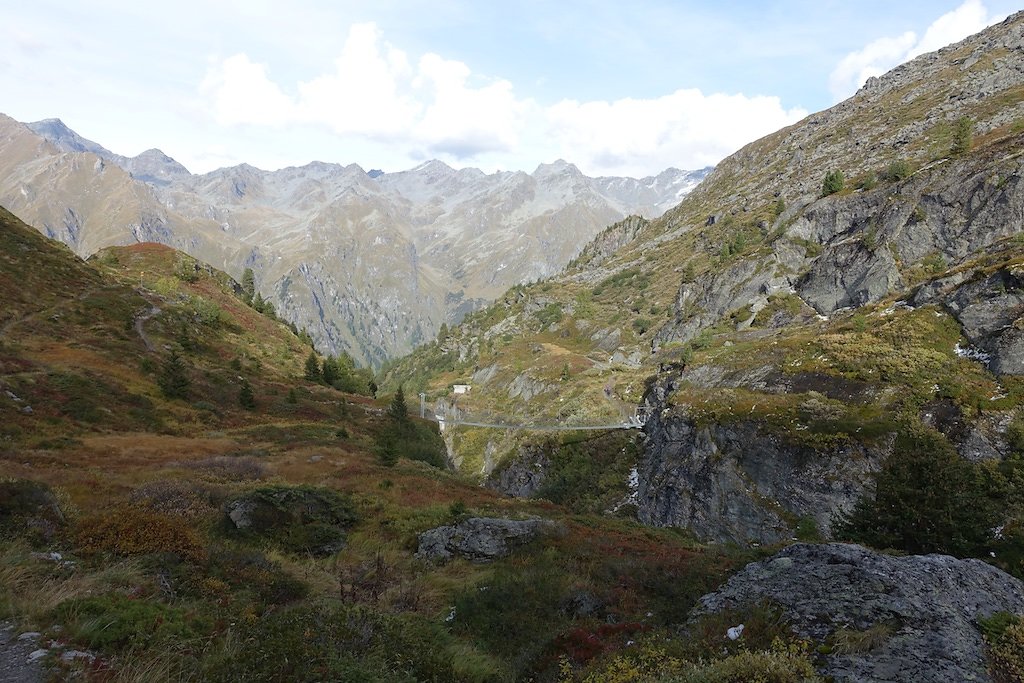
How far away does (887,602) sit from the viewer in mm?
8031

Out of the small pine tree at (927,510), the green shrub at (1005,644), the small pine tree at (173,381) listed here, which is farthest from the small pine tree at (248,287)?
the green shrub at (1005,644)

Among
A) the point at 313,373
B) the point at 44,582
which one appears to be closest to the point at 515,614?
the point at 44,582

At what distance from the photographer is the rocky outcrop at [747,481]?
89.0 feet

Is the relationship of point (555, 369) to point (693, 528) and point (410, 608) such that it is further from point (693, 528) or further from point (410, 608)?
point (410, 608)

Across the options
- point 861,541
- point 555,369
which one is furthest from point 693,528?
point 555,369

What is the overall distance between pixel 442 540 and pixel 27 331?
54429 mm

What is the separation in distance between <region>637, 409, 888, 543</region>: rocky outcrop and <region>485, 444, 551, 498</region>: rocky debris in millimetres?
19233

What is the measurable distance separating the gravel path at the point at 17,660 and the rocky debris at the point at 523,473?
169 ft

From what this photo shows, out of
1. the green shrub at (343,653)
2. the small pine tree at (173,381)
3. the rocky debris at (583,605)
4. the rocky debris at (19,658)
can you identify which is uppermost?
the small pine tree at (173,381)

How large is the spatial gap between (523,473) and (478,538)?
45.7 m

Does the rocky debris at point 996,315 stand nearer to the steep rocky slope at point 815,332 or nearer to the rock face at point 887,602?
the steep rocky slope at point 815,332

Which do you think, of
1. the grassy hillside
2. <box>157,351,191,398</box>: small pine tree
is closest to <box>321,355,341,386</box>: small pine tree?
<box>157,351,191,398</box>: small pine tree

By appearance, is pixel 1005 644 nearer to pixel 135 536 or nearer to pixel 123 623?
pixel 123 623

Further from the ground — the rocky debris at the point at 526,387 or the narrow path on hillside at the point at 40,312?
the narrow path on hillside at the point at 40,312
